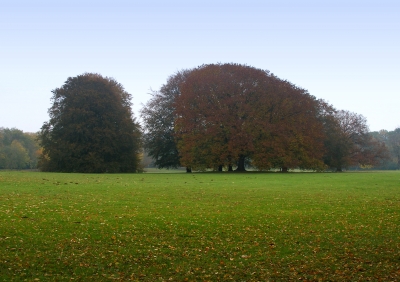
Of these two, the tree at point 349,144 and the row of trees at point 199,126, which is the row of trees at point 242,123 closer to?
the row of trees at point 199,126

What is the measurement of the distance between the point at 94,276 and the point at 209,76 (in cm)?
5947

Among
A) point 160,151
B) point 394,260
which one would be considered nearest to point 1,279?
point 394,260

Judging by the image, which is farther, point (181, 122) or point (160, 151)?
point (160, 151)

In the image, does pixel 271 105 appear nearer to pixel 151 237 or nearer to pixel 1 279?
pixel 151 237

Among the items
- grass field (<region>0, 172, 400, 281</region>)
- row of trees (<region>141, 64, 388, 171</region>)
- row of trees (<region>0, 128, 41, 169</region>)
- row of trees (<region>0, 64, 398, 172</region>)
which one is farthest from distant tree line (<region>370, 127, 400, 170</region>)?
grass field (<region>0, 172, 400, 281</region>)

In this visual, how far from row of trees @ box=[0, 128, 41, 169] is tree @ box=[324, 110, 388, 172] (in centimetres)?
5831

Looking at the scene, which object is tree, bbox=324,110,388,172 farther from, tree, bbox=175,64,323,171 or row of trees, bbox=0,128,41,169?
row of trees, bbox=0,128,41,169

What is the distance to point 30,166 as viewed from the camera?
113625mm

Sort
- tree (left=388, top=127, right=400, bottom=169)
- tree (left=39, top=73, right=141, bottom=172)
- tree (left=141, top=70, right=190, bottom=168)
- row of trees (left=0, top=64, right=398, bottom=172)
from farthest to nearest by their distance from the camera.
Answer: tree (left=388, top=127, right=400, bottom=169) < tree (left=141, top=70, right=190, bottom=168) < tree (left=39, top=73, right=141, bottom=172) < row of trees (left=0, top=64, right=398, bottom=172)

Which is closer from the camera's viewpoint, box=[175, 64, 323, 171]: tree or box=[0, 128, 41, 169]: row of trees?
box=[175, 64, 323, 171]: tree

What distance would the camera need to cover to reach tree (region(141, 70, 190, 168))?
74.6m

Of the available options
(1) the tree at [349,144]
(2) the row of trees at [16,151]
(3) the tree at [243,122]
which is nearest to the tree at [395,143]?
(1) the tree at [349,144]

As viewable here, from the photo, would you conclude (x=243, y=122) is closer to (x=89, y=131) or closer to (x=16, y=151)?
(x=89, y=131)

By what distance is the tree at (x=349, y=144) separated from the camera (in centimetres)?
7675
